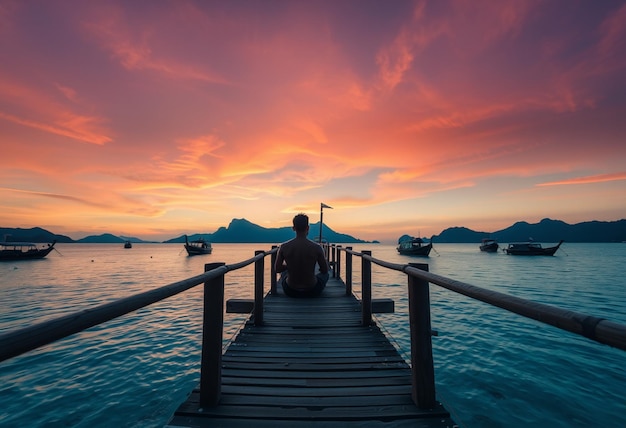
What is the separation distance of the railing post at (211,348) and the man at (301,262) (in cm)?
322

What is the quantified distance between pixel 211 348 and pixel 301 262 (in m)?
3.66

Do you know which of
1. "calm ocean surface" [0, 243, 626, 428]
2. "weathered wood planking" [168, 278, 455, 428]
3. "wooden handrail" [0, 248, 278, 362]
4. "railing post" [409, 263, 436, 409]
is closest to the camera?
"wooden handrail" [0, 248, 278, 362]

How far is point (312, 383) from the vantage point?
3320 millimetres

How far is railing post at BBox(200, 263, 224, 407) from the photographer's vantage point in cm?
279

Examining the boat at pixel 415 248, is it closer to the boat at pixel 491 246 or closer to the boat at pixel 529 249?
the boat at pixel 529 249

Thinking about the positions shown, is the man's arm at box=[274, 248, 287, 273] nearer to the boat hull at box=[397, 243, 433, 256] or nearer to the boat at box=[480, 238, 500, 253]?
the boat hull at box=[397, 243, 433, 256]

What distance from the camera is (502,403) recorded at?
247 inches

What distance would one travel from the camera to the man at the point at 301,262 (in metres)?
6.18

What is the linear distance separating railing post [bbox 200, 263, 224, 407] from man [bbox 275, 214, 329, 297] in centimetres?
322

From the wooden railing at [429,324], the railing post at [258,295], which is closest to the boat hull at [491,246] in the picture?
the railing post at [258,295]

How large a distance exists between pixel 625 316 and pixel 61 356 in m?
23.6

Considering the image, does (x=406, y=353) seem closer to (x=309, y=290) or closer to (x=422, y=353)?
(x=309, y=290)

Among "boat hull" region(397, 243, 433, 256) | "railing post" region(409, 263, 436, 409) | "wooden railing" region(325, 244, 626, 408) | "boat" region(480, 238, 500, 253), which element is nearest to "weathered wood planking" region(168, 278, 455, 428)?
"railing post" region(409, 263, 436, 409)

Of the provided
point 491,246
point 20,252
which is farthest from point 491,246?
point 20,252
